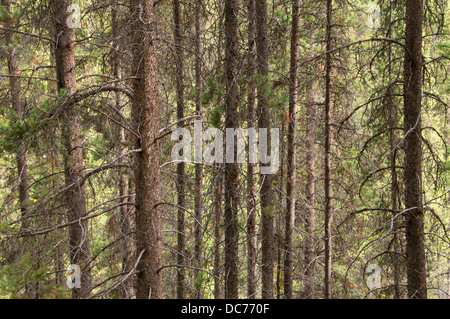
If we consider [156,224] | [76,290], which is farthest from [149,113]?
[76,290]

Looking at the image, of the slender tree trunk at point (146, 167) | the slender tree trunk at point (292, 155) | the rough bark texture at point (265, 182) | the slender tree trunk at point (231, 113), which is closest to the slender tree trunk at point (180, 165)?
the slender tree trunk at point (146, 167)

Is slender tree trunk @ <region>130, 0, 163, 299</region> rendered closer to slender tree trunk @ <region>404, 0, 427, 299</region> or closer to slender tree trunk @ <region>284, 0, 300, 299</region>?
slender tree trunk @ <region>404, 0, 427, 299</region>

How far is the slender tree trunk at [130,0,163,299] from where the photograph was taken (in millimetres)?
6043

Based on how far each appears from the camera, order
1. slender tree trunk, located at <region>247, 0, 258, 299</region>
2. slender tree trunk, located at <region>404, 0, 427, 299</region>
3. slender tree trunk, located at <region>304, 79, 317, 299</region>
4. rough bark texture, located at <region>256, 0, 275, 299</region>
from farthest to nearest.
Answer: slender tree trunk, located at <region>304, 79, 317, 299</region>, rough bark texture, located at <region>256, 0, 275, 299</region>, slender tree trunk, located at <region>247, 0, 258, 299</region>, slender tree trunk, located at <region>404, 0, 427, 299</region>

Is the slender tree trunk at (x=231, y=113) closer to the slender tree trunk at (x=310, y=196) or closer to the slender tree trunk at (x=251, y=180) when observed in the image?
the slender tree trunk at (x=251, y=180)

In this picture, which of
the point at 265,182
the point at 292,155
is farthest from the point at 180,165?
the point at 265,182

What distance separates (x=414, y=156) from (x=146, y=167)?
3.69 meters

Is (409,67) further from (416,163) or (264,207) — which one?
(264,207)

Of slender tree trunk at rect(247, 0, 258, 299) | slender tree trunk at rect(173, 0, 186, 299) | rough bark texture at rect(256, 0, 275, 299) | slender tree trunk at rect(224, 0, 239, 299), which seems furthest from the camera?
rough bark texture at rect(256, 0, 275, 299)

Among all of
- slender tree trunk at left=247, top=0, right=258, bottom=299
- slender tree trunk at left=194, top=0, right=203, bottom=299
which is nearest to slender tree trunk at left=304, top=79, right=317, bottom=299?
slender tree trunk at left=194, top=0, right=203, bottom=299

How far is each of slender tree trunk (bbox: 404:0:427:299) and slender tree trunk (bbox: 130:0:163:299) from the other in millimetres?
3493

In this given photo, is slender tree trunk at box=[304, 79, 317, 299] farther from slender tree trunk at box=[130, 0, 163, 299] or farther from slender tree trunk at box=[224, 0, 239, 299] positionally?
slender tree trunk at box=[130, 0, 163, 299]

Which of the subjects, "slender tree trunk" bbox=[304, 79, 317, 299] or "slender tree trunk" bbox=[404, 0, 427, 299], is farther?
"slender tree trunk" bbox=[304, 79, 317, 299]
